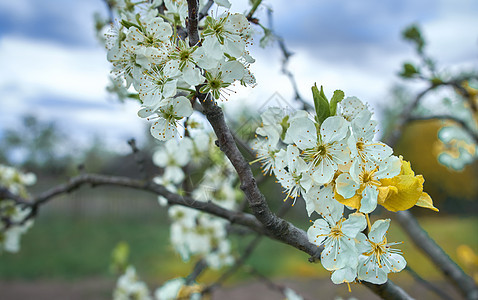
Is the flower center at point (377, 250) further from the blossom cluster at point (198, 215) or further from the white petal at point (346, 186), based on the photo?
the blossom cluster at point (198, 215)

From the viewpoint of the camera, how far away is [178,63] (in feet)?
2.13

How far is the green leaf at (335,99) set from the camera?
70 cm

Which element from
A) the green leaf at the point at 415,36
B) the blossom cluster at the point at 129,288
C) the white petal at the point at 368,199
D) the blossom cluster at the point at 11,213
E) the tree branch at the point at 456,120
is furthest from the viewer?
the blossom cluster at the point at 129,288

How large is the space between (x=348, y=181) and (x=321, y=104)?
0.15 m

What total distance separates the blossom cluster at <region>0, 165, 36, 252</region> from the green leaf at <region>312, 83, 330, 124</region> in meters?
1.61

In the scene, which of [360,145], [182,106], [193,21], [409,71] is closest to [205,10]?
[193,21]

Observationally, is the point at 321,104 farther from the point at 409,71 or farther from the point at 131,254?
the point at 131,254

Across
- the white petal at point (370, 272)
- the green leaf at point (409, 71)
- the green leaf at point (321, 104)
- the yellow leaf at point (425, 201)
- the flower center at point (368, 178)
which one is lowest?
the white petal at point (370, 272)

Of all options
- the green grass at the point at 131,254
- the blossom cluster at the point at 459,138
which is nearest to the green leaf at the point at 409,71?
the blossom cluster at the point at 459,138

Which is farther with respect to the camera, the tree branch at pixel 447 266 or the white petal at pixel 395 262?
the tree branch at pixel 447 266

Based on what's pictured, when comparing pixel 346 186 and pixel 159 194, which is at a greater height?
pixel 346 186

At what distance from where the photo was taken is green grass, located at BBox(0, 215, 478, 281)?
6500mm

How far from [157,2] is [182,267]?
659cm

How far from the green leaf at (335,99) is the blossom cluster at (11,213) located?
1.63m
